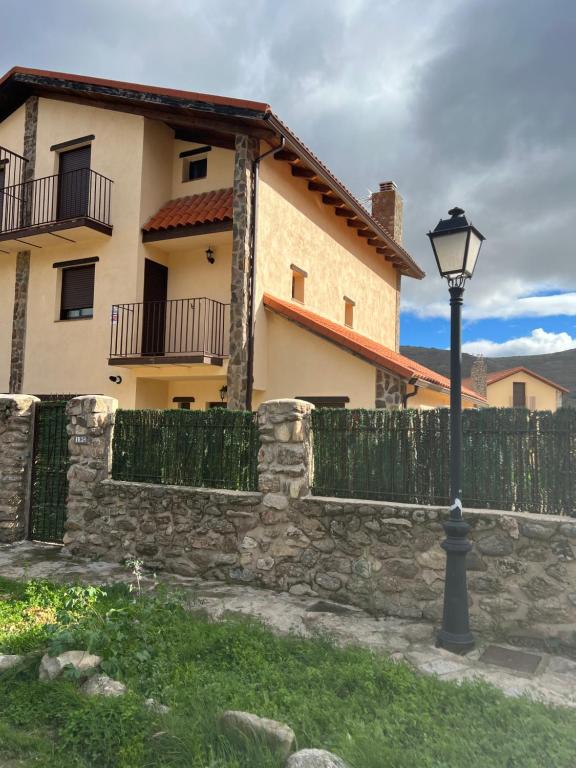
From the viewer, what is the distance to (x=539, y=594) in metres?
4.61

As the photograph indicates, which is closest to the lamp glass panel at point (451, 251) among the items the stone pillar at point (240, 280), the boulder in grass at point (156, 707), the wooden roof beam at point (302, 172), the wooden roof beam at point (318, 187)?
the boulder in grass at point (156, 707)

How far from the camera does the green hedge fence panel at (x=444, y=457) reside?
4805 mm

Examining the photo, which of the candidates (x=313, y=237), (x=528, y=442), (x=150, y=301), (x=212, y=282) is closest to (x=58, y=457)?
(x=150, y=301)

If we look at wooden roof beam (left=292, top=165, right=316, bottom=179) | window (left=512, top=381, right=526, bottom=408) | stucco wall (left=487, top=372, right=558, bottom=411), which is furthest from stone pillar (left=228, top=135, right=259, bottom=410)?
window (left=512, top=381, right=526, bottom=408)

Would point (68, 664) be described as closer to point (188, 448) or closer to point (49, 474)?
point (188, 448)

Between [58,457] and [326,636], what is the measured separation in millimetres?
5320

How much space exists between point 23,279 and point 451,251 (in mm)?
12029

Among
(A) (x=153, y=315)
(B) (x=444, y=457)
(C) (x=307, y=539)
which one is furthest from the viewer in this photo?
(A) (x=153, y=315)

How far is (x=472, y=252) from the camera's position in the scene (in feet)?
15.9

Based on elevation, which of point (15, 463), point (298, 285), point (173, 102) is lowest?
point (15, 463)

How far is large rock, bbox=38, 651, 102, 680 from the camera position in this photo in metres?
3.66

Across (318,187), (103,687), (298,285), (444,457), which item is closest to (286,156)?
(318,187)

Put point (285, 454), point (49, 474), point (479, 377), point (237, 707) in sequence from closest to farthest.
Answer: point (237, 707), point (285, 454), point (49, 474), point (479, 377)

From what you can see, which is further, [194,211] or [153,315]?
[153,315]
